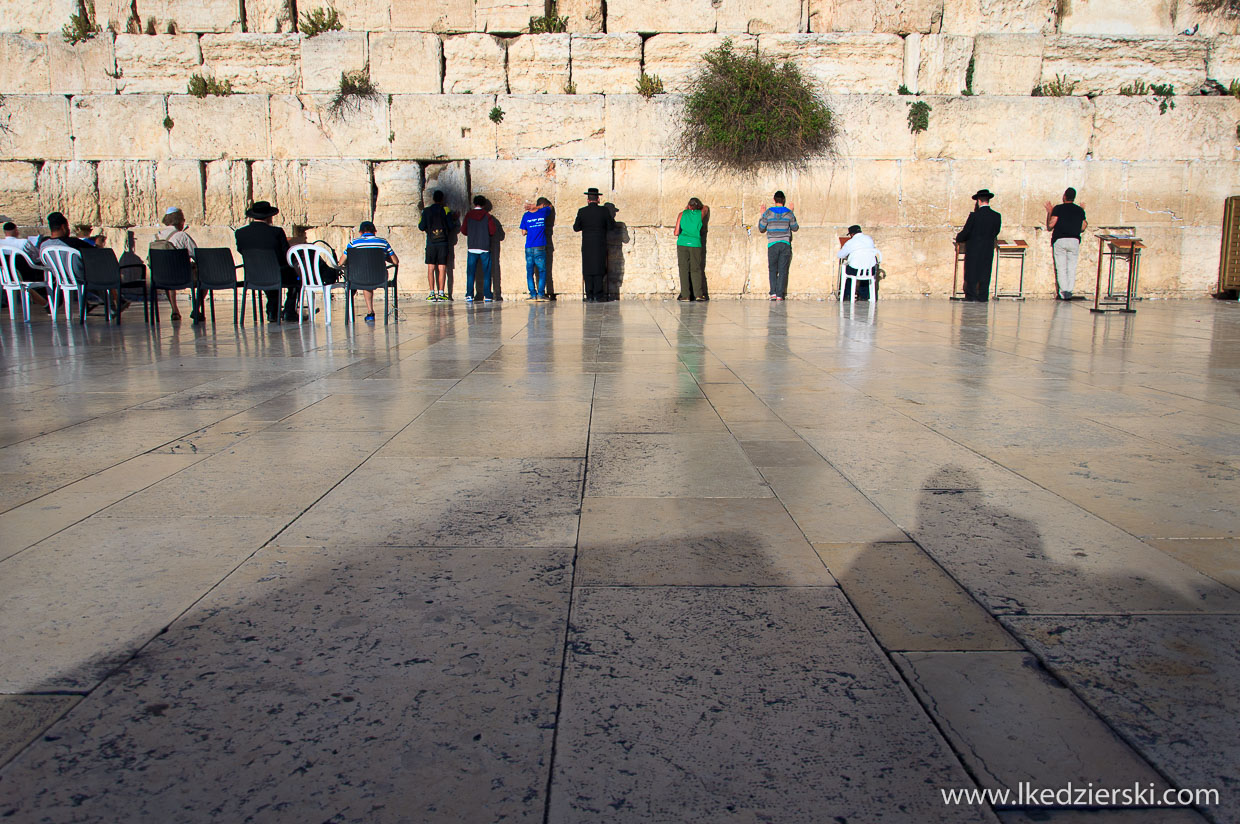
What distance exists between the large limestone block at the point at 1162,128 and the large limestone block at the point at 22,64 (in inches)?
680

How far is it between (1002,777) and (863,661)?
0.42 m

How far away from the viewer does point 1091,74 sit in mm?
14688

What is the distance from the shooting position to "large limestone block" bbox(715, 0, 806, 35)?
47.6 feet

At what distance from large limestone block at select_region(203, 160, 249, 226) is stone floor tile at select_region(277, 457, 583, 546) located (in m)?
12.6

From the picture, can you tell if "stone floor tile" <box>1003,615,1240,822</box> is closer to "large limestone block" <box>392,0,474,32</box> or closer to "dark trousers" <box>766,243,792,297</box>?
"dark trousers" <box>766,243,792,297</box>

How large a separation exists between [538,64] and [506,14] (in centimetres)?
96

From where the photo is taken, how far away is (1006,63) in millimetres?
14539

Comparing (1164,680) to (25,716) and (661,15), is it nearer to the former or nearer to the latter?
(25,716)

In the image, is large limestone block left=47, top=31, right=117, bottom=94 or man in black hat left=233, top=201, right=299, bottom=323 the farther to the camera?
large limestone block left=47, top=31, right=117, bottom=94

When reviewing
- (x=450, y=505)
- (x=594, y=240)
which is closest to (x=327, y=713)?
(x=450, y=505)

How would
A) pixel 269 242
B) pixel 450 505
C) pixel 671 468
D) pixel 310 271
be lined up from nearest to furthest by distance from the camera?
pixel 450 505 → pixel 671 468 → pixel 310 271 → pixel 269 242

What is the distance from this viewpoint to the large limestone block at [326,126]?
1438 centimetres

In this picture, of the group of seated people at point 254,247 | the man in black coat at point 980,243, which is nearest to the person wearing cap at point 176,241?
the group of seated people at point 254,247

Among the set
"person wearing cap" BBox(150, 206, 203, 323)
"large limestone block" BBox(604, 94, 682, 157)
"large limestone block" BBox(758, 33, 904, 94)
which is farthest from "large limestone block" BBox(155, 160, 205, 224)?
"large limestone block" BBox(758, 33, 904, 94)
